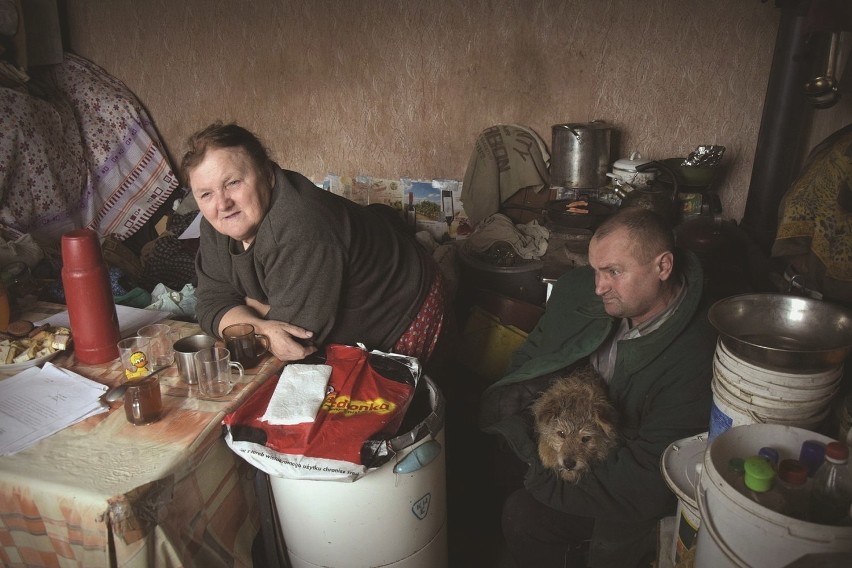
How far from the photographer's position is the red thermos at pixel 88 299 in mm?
1833

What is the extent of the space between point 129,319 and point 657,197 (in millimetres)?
2483

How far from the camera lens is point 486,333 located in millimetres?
3131

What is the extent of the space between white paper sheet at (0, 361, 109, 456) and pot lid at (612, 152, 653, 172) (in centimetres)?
280

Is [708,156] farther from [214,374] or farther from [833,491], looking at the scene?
[214,374]

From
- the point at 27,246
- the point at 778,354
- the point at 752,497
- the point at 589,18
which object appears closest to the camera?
the point at 752,497

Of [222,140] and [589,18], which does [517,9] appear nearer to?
[589,18]

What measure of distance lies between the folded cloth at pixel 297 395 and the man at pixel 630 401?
2.32 feet

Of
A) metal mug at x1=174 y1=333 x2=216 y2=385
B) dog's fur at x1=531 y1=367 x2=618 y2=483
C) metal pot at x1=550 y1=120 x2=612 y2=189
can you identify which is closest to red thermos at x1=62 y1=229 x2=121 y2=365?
metal mug at x1=174 y1=333 x2=216 y2=385

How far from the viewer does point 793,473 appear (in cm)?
117

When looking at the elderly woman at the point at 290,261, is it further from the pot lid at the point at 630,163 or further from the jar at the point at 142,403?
the pot lid at the point at 630,163

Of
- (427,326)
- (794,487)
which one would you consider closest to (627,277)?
(427,326)

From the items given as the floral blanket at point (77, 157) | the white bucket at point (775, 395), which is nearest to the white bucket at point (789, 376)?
the white bucket at point (775, 395)

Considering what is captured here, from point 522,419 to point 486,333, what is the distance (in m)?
0.99

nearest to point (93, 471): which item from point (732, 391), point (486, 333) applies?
point (732, 391)
